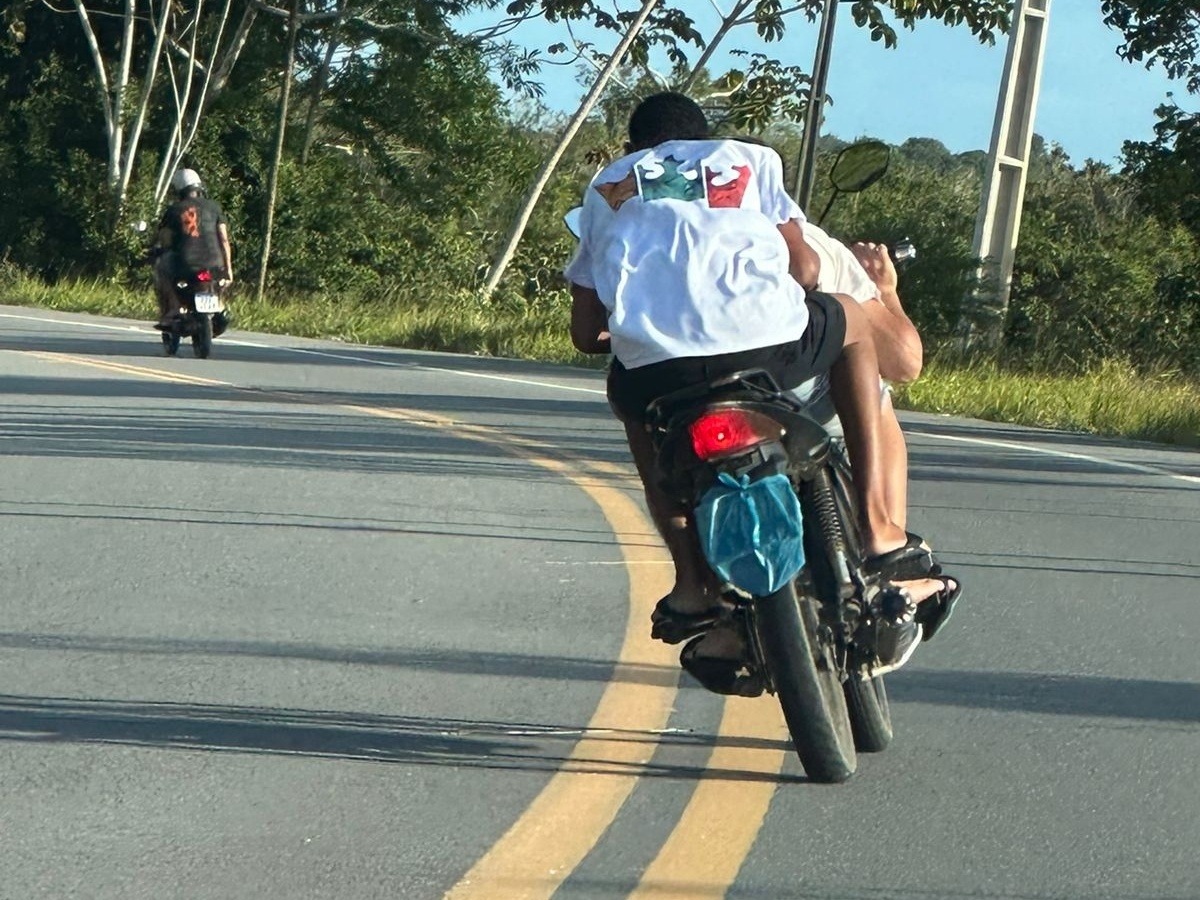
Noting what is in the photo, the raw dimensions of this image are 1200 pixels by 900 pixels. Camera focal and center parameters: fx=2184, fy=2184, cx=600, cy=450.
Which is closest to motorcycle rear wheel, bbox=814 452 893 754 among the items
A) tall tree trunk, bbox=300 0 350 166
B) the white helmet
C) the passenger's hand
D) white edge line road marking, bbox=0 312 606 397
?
the passenger's hand

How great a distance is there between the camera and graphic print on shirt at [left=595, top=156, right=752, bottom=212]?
543 cm

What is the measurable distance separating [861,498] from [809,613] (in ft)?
1.54

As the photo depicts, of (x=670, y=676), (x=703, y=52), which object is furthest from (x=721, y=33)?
(x=670, y=676)

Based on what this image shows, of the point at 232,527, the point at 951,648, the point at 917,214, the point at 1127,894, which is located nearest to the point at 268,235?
the point at 917,214

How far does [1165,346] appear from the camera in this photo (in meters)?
32.3

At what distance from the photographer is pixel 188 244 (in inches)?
784

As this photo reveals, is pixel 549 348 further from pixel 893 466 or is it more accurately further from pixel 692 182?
pixel 692 182

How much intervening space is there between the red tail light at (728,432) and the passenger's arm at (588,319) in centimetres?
62

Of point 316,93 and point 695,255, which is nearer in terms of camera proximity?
point 695,255

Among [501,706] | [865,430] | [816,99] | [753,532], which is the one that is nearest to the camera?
[753,532]

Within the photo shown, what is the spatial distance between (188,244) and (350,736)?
48.1 feet

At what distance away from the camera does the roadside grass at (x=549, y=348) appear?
18.4m

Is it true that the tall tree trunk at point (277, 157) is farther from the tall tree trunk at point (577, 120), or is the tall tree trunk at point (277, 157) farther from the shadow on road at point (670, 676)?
the shadow on road at point (670, 676)

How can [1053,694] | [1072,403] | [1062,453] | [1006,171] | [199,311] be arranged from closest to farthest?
[1053,694] → [1062,453] → [1072,403] → [199,311] → [1006,171]
